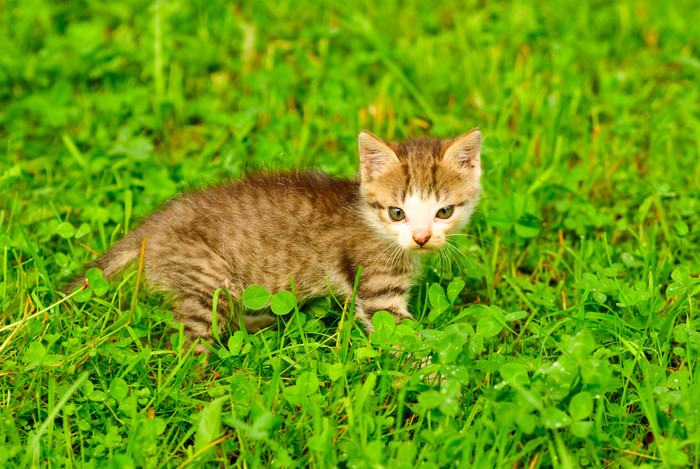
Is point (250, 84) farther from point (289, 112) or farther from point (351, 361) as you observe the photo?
point (351, 361)

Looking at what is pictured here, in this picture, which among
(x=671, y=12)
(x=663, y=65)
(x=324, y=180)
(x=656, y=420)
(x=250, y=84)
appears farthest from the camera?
(x=671, y=12)

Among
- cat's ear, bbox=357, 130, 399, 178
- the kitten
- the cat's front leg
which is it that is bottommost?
the cat's front leg

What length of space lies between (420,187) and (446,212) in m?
0.21

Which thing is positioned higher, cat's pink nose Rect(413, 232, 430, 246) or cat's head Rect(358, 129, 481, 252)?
cat's head Rect(358, 129, 481, 252)

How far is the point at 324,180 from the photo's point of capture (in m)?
3.87

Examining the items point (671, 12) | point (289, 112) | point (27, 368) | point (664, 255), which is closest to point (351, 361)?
point (27, 368)

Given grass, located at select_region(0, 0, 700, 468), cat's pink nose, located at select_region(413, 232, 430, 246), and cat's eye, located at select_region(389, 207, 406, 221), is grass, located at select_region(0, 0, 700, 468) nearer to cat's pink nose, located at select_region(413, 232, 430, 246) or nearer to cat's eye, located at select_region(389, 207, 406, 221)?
cat's pink nose, located at select_region(413, 232, 430, 246)

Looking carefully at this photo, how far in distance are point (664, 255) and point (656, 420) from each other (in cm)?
149

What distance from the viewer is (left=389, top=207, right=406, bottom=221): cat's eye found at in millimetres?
3547

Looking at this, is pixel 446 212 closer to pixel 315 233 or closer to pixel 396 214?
pixel 396 214

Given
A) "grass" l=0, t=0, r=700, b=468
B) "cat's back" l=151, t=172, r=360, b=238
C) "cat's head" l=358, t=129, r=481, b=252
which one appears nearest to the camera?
"grass" l=0, t=0, r=700, b=468

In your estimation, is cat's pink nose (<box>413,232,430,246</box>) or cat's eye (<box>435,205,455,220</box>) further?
cat's eye (<box>435,205,455,220</box>)

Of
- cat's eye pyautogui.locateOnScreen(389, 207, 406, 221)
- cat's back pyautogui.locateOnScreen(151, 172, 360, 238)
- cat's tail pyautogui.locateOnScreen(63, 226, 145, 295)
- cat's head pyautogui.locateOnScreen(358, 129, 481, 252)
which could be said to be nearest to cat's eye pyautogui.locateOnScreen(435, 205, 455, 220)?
cat's head pyautogui.locateOnScreen(358, 129, 481, 252)

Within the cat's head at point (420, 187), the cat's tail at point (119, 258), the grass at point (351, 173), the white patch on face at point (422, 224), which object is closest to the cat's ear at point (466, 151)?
the cat's head at point (420, 187)
